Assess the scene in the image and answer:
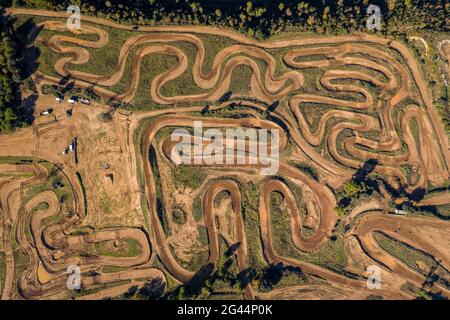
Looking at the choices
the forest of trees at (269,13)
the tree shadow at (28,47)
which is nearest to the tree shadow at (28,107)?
the tree shadow at (28,47)

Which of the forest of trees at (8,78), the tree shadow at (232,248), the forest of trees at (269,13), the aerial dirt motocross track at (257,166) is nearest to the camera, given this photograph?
the forest of trees at (8,78)

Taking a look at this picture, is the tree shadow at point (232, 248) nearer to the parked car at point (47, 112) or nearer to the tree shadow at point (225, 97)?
the tree shadow at point (225, 97)

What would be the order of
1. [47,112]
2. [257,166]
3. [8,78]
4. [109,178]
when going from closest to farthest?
[8,78], [47,112], [109,178], [257,166]

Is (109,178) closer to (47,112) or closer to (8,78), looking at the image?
(47,112)

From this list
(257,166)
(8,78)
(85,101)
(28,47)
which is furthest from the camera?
(257,166)

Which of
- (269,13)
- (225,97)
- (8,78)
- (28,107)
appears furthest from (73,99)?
(269,13)
